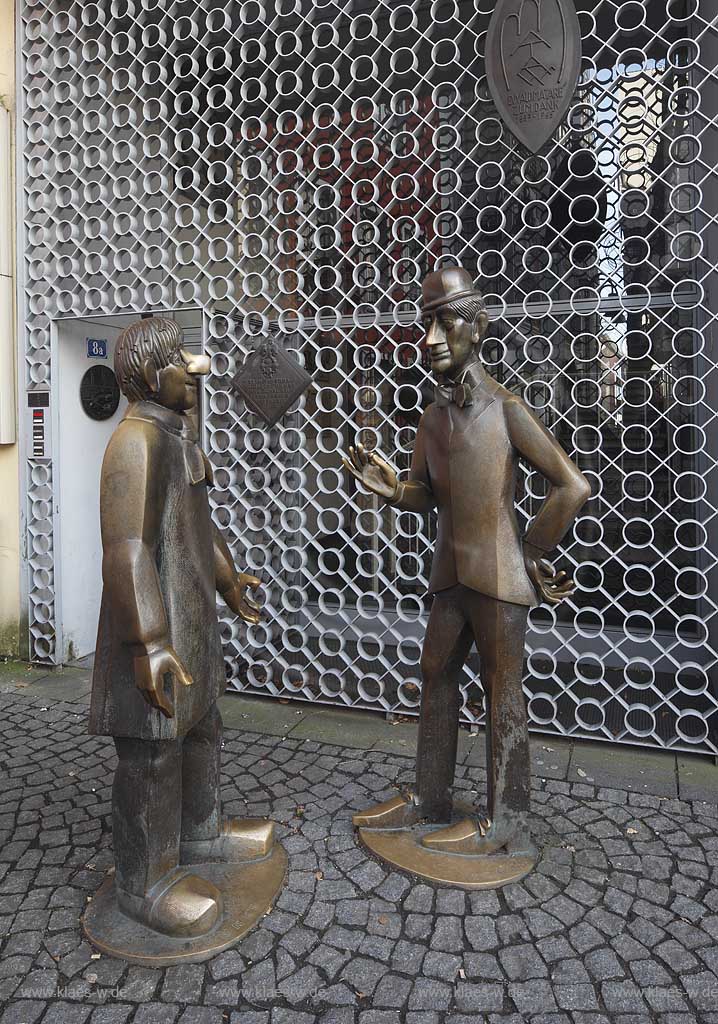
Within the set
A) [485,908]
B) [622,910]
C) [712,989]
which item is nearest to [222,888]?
[485,908]

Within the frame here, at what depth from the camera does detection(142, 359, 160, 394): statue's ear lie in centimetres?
253

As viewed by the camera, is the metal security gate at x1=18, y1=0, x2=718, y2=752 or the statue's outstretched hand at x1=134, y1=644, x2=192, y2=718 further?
the metal security gate at x1=18, y1=0, x2=718, y2=752

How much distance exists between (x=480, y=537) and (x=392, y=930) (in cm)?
145

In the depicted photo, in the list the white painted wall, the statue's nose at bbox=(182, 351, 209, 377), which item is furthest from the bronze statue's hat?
the white painted wall

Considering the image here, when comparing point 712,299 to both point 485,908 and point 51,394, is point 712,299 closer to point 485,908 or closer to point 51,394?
point 485,908

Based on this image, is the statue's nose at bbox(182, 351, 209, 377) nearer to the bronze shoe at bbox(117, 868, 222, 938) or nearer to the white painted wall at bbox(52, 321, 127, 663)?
the bronze shoe at bbox(117, 868, 222, 938)

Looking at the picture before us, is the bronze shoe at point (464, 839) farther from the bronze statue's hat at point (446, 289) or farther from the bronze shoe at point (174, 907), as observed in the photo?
the bronze statue's hat at point (446, 289)

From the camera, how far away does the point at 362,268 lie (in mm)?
5613

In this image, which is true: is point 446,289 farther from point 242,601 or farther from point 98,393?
point 98,393

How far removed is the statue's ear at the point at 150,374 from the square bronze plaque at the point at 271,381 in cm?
239

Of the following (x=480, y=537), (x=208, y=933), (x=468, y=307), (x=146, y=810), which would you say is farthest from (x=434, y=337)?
(x=208, y=933)

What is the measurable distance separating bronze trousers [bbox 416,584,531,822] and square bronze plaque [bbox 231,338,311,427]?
2.23 meters

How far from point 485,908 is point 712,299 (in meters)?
3.66

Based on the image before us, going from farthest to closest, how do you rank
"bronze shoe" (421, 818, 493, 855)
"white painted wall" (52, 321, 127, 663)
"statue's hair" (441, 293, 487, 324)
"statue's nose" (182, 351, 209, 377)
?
"white painted wall" (52, 321, 127, 663) → "bronze shoe" (421, 818, 493, 855) → "statue's hair" (441, 293, 487, 324) → "statue's nose" (182, 351, 209, 377)
